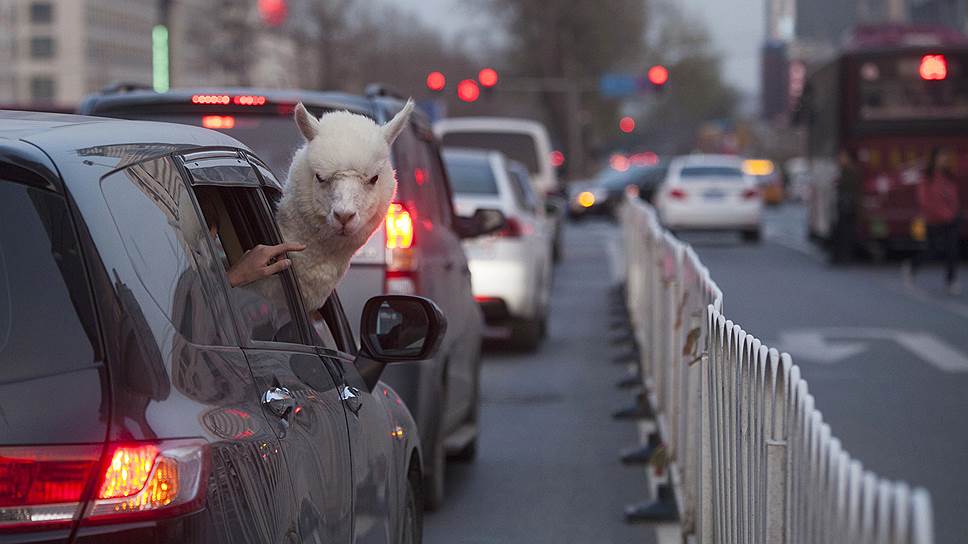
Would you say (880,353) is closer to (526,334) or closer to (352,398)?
(526,334)

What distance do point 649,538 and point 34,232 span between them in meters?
5.28

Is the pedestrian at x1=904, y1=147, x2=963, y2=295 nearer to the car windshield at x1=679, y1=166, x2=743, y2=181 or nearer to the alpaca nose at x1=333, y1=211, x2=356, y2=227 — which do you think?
the car windshield at x1=679, y1=166, x2=743, y2=181

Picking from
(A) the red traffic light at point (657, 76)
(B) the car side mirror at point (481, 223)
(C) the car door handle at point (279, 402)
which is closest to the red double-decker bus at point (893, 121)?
(B) the car side mirror at point (481, 223)

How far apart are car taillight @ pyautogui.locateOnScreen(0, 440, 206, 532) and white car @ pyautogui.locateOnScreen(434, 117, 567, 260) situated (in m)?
24.3

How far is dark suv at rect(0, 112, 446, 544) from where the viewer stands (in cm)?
280

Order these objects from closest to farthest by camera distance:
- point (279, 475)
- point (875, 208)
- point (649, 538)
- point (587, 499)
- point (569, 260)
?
point (279, 475), point (649, 538), point (587, 499), point (875, 208), point (569, 260)

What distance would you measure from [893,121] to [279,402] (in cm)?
2693

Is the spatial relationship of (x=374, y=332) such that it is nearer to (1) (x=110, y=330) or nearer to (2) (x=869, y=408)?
(1) (x=110, y=330)

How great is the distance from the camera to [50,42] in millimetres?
146500

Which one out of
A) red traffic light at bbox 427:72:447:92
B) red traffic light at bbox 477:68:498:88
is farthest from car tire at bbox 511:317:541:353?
red traffic light at bbox 477:68:498:88

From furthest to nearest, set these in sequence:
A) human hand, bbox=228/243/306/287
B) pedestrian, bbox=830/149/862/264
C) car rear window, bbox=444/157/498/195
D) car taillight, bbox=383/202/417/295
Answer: pedestrian, bbox=830/149/862/264, car rear window, bbox=444/157/498/195, car taillight, bbox=383/202/417/295, human hand, bbox=228/243/306/287

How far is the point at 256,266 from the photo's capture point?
13.4ft

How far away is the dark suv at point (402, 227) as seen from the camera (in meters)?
7.74

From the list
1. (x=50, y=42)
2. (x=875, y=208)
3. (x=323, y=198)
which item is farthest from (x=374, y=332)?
(x=50, y=42)
